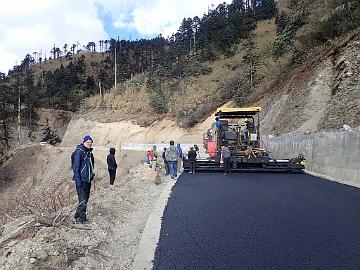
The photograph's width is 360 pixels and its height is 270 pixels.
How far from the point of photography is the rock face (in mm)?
20359

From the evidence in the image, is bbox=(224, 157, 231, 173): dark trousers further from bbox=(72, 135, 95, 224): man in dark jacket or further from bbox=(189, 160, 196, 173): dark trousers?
bbox=(72, 135, 95, 224): man in dark jacket

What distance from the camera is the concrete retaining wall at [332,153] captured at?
1281 cm

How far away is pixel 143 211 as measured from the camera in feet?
30.1

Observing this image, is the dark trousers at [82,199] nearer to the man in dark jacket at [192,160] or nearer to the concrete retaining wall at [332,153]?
the concrete retaining wall at [332,153]

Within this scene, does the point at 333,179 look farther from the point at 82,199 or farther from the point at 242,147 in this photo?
the point at 82,199

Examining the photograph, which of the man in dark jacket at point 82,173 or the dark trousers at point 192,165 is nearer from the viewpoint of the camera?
the man in dark jacket at point 82,173

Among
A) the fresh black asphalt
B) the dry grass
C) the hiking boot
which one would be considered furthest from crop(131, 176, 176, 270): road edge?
the dry grass

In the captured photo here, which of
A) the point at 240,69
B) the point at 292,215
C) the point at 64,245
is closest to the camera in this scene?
the point at 64,245

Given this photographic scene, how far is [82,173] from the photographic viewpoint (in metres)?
7.13

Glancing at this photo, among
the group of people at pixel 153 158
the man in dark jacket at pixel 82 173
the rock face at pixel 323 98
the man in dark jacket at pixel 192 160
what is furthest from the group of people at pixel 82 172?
the rock face at pixel 323 98

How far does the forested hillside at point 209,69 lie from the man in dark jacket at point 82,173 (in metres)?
23.8

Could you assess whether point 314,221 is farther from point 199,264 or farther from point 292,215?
point 199,264

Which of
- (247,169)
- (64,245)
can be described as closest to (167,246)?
(64,245)

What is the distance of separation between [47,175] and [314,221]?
34210 mm
